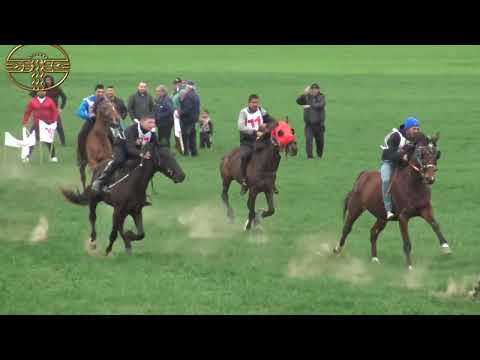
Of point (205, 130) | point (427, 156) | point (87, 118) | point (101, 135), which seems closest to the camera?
point (427, 156)

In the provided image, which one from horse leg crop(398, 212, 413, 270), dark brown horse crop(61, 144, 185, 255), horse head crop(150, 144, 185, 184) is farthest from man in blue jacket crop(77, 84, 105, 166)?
horse leg crop(398, 212, 413, 270)

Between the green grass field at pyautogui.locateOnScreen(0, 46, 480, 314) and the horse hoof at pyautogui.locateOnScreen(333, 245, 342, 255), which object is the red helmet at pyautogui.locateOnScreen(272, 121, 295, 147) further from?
the horse hoof at pyautogui.locateOnScreen(333, 245, 342, 255)

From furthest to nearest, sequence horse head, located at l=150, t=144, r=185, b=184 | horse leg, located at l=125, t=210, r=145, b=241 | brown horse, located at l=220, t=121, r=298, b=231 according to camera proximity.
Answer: brown horse, located at l=220, t=121, r=298, b=231, horse leg, located at l=125, t=210, r=145, b=241, horse head, located at l=150, t=144, r=185, b=184

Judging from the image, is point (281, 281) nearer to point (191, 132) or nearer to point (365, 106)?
point (191, 132)

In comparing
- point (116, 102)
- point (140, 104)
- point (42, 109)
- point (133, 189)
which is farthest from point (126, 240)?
point (140, 104)

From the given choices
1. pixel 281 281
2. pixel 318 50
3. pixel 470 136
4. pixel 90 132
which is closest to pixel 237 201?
pixel 90 132

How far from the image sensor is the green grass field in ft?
47.8

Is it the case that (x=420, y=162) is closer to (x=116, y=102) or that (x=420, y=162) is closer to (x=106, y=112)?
(x=106, y=112)

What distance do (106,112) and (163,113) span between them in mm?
9963

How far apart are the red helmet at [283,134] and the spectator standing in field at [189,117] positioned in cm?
1252

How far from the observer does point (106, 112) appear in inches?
875

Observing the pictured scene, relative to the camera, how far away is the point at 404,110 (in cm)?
4581

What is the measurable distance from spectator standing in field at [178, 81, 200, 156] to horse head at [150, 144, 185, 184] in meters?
15.1

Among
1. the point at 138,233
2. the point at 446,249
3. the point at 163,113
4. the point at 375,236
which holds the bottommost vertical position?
the point at 163,113
